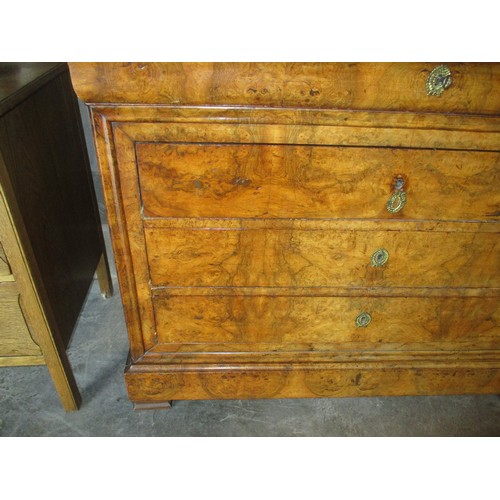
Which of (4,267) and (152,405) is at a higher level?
(4,267)

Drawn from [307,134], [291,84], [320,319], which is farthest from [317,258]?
[291,84]

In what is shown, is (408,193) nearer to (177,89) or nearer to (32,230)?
(177,89)

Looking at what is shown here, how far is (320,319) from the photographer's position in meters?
1.15

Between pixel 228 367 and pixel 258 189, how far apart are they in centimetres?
60

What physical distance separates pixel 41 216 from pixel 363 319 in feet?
3.24

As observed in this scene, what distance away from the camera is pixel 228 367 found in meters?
1.22

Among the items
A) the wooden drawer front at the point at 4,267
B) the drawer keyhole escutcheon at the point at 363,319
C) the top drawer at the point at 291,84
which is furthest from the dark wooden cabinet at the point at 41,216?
the drawer keyhole escutcheon at the point at 363,319

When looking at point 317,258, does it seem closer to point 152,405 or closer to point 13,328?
point 152,405

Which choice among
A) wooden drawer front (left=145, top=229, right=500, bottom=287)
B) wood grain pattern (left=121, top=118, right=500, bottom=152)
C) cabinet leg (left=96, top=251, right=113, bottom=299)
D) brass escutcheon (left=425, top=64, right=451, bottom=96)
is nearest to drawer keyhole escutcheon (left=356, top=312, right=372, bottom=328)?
wooden drawer front (left=145, top=229, right=500, bottom=287)

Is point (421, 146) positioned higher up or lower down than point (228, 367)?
higher up

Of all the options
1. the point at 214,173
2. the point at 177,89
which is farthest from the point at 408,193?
the point at 177,89

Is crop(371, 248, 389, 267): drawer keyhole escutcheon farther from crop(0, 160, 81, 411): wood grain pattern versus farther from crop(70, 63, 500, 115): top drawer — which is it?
crop(0, 160, 81, 411): wood grain pattern

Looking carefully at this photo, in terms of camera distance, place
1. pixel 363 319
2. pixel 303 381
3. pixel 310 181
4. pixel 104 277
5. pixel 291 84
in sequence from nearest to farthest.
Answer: pixel 291 84
pixel 310 181
pixel 363 319
pixel 303 381
pixel 104 277

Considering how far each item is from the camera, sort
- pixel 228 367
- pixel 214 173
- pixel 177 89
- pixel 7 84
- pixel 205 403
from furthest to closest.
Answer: pixel 205 403 → pixel 228 367 → pixel 7 84 → pixel 214 173 → pixel 177 89
